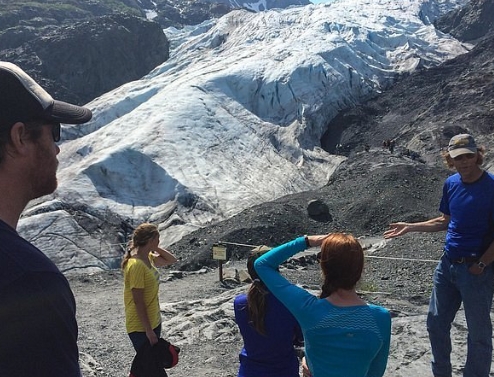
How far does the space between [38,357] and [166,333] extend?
293 inches

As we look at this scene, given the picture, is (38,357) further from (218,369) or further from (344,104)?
(344,104)

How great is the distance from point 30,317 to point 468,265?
3.59 metres

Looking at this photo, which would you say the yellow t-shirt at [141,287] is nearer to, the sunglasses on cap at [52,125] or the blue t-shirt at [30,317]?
the sunglasses on cap at [52,125]

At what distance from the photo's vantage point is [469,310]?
13.8 ft

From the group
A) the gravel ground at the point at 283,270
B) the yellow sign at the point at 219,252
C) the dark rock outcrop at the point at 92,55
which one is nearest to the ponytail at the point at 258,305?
the gravel ground at the point at 283,270

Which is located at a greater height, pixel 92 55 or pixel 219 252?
pixel 92 55

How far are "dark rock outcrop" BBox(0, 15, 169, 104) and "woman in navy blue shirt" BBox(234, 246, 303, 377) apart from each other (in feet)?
170

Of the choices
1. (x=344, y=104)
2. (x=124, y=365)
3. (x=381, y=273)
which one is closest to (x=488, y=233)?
(x=124, y=365)

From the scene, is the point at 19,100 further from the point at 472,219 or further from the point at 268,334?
the point at 472,219

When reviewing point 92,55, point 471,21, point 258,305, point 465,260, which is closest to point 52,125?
point 258,305

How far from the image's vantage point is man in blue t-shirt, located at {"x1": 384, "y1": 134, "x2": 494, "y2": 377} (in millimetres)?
4203

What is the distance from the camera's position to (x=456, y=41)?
53.0 metres

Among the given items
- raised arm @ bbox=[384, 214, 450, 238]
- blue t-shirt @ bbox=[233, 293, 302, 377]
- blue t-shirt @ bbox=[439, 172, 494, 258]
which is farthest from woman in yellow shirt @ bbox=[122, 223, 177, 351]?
blue t-shirt @ bbox=[439, 172, 494, 258]

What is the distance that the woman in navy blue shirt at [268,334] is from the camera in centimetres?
356
